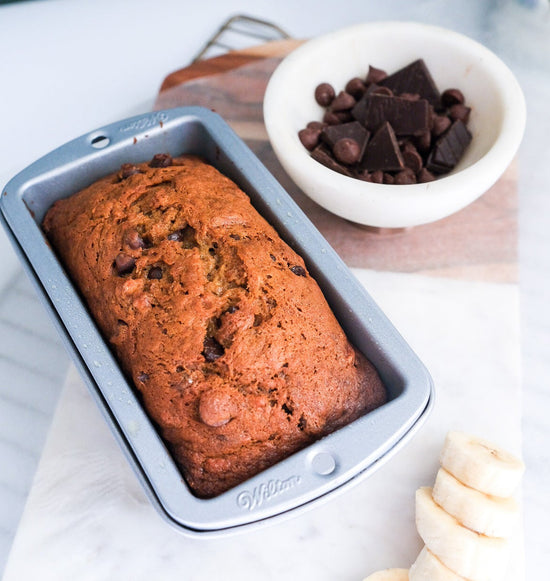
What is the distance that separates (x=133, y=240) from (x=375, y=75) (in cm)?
81

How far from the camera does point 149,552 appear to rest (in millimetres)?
1311

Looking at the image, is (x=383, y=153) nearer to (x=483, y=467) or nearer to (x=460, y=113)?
(x=460, y=113)

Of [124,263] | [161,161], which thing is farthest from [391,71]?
[124,263]

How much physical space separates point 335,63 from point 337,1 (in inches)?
38.9

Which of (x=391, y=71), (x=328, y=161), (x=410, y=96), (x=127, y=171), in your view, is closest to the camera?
(x=127, y=171)

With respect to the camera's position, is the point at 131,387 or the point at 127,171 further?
the point at 127,171

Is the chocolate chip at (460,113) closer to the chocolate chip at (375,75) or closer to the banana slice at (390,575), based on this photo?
the chocolate chip at (375,75)

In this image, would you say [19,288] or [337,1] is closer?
[19,288]

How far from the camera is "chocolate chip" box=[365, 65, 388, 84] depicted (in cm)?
168

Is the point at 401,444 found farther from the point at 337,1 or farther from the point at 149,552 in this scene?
the point at 337,1

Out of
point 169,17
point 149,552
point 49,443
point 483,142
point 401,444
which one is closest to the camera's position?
point 401,444

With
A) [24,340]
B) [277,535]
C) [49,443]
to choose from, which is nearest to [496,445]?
[277,535]

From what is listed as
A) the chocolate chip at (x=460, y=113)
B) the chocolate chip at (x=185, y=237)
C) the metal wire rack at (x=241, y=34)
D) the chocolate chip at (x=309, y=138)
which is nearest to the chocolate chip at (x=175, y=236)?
the chocolate chip at (x=185, y=237)

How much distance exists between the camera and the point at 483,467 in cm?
122
